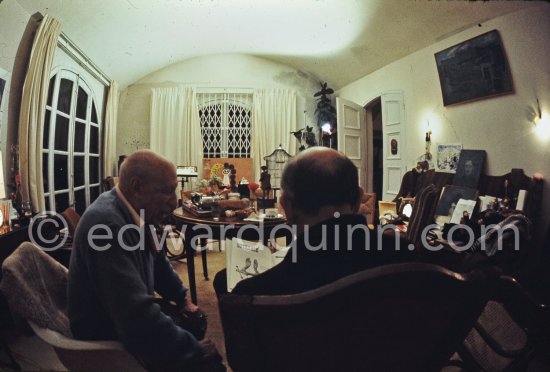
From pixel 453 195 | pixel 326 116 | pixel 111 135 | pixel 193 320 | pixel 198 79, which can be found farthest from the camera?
pixel 326 116

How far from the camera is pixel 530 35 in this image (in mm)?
404

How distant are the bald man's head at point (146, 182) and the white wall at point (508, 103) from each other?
0.71 m

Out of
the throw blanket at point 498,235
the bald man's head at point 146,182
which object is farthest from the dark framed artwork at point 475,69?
the bald man's head at point 146,182

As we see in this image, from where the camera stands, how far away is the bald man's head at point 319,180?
1.60 ft

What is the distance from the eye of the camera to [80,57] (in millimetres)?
2039

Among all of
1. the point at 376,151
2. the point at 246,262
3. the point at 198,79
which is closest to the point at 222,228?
the point at 246,262

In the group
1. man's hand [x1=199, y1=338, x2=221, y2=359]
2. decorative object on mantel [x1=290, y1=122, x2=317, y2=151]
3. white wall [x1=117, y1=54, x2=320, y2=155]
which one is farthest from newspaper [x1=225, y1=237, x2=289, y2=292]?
decorative object on mantel [x1=290, y1=122, x2=317, y2=151]

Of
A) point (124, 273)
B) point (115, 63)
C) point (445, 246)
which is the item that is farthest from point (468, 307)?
point (115, 63)

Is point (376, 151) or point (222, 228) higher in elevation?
point (376, 151)

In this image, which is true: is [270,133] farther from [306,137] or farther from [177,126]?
[177,126]

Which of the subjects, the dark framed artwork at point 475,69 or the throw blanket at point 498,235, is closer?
the dark framed artwork at point 475,69

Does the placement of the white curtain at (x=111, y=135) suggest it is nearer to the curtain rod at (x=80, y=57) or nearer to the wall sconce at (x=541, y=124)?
the curtain rod at (x=80, y=57)

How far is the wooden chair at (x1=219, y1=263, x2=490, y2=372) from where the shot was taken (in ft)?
1.05

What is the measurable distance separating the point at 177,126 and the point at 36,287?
2.90 m
